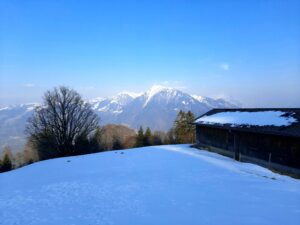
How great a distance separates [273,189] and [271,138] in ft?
27.8

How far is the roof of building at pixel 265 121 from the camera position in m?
20.2

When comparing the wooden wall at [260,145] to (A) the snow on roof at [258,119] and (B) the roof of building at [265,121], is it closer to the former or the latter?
(B) the roof of building at [265,121]

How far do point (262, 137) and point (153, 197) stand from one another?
44.8 ft

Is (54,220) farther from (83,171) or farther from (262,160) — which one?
(262,160)

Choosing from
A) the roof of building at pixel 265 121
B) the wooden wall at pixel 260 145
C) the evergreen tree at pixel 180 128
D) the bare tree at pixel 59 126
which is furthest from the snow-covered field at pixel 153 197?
the evergreen tree at pixel 180 128

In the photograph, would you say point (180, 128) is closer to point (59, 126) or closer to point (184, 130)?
point (184, 130)

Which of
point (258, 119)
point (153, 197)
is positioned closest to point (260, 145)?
point (258, 119)

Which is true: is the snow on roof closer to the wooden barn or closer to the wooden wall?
the wooden barn

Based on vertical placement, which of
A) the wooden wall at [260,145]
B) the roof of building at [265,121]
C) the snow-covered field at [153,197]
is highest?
the roof of building at [265,121]

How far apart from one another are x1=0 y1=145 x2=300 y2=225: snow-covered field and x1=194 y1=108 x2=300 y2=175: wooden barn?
2.05 meters

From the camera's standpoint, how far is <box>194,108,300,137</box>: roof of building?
66.4 ft

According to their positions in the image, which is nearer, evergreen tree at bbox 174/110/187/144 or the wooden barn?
the wooden barn

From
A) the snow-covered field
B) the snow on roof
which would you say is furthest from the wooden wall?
the snow-covered field

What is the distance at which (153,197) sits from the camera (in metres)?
12.8
